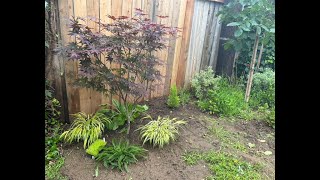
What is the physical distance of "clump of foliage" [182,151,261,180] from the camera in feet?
8.27

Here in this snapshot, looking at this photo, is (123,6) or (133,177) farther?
(123,6)

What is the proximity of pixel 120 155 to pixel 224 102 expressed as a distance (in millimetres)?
2232

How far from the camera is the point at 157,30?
8.89ft

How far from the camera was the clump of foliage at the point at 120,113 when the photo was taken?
321cm

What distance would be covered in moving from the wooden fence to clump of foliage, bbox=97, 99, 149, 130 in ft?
0.81

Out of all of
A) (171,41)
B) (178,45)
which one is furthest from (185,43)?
(171,41)

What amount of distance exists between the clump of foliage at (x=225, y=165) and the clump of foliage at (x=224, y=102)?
1309 millimetres

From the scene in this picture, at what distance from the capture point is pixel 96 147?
2.74 m

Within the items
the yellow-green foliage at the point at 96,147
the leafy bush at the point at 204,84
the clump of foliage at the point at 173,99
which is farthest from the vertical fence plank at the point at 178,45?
the yellow-green foliage at the point at 96,147

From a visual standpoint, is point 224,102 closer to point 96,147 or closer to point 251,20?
point 251,20
